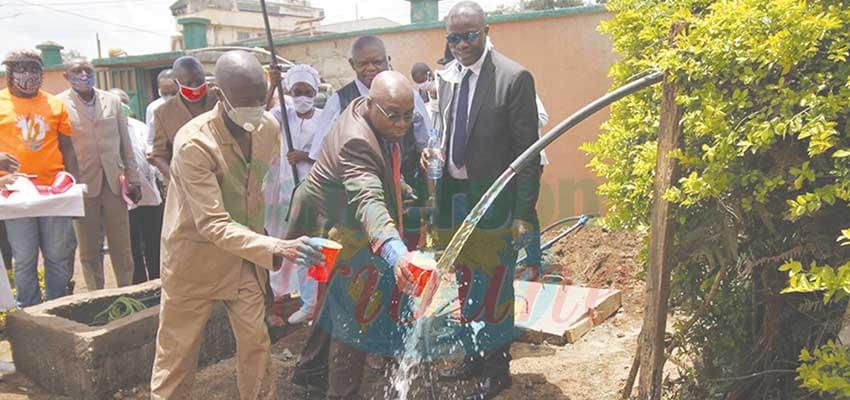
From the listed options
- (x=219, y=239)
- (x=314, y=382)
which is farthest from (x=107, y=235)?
(x=219, y=239)

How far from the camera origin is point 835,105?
2172 mm

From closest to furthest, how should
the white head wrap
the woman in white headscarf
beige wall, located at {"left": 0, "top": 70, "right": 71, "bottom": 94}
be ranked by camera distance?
the woman in white headscarf
the white head wrap
beige wall, located at {"left": 0, "top": 70, "right": 71, "bottom": 94}

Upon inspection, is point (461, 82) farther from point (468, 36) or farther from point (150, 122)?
point (150, 122)

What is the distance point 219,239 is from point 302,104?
2.51m

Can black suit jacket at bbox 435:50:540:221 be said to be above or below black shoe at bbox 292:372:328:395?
above

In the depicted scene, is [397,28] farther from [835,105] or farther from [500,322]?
[835,105]

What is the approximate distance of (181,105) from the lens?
4.76 metres

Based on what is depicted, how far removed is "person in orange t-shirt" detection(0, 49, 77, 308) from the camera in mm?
4832

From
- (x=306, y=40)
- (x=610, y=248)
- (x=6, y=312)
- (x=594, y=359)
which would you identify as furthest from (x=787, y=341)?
(x=306, y=40)

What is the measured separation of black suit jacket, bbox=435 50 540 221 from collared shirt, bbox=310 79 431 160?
53 cm

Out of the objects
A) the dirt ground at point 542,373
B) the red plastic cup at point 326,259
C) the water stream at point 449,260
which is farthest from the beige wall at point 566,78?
the red plastic cup at point 326,259

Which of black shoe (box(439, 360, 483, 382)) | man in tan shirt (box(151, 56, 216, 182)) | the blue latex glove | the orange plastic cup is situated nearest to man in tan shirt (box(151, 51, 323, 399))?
the blue latex glove

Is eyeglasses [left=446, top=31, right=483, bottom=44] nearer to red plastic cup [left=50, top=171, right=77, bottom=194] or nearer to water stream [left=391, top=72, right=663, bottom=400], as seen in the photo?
water stream [left=391, top=72, right=663, bottom=400]

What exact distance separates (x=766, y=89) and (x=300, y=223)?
2.30m
